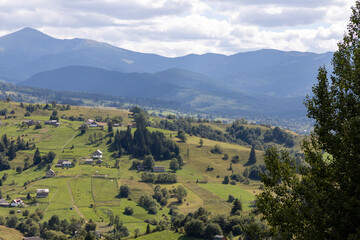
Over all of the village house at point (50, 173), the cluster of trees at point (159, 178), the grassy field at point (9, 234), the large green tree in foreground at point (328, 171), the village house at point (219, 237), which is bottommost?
the grassy field at point (9, 234)

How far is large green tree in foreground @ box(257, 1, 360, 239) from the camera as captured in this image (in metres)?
24.4

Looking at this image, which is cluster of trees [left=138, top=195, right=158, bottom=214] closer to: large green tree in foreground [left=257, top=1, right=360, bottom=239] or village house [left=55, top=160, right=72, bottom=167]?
village house [left=55, top=160, right=72, bottom=167]

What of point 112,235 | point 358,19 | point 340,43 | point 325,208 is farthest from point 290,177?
point 112,235

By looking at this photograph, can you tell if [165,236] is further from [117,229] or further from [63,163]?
[63,163]

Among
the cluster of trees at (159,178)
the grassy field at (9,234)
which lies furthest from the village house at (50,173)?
the grassy field at (9,234)

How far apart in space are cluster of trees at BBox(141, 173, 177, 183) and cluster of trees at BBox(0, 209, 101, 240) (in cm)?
6217

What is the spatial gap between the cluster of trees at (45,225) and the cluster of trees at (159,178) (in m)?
62.2

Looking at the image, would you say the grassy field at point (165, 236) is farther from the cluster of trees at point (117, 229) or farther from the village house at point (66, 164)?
the village house at point (66, 164)

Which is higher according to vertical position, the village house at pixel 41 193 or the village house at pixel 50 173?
the village house at pixel 50 173

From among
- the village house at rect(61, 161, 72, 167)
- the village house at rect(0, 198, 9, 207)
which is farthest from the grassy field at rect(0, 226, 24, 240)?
the village house at rect(61, 161, 72, 167)

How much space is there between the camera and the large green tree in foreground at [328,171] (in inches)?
960

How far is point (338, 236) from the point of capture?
24062 mm

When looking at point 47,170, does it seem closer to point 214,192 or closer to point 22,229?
point 22,229

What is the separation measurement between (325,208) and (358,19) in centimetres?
1286
